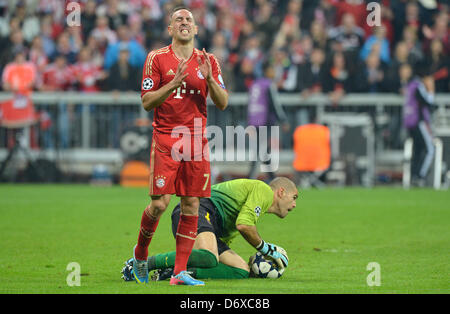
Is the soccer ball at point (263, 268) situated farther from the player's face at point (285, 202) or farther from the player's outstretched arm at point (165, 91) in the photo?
the player's outstretched arm at point (165, 91)

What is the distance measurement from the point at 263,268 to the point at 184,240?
1061 millimetres

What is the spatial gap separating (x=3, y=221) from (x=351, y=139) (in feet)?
30.6

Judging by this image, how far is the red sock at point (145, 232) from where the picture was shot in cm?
813

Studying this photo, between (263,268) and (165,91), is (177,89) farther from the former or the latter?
(263,268)

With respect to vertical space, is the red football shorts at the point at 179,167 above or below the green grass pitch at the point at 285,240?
above

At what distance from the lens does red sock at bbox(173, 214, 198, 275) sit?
8031 mm

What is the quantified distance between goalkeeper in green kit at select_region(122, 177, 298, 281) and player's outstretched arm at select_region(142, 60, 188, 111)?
4.51 feet

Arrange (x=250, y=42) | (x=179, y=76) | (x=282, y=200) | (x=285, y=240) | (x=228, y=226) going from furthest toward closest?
(x=250, y=42) < (x=285, y=240) < (x=228, y=226) < (x=282, y=200) < (x=179, y=76)

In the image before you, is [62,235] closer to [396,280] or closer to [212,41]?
[396,280]

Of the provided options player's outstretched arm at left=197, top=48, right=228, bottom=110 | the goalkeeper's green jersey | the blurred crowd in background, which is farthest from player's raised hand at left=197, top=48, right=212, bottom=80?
the blurred crowd in background

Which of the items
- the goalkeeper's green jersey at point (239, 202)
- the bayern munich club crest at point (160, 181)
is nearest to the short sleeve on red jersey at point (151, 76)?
the bayern munich club crest at point (160, 181)

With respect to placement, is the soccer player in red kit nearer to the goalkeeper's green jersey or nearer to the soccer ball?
the goalkeeper's green jersey

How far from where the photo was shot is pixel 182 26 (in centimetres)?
791

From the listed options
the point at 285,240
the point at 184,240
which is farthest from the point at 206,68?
the point at 285,240
